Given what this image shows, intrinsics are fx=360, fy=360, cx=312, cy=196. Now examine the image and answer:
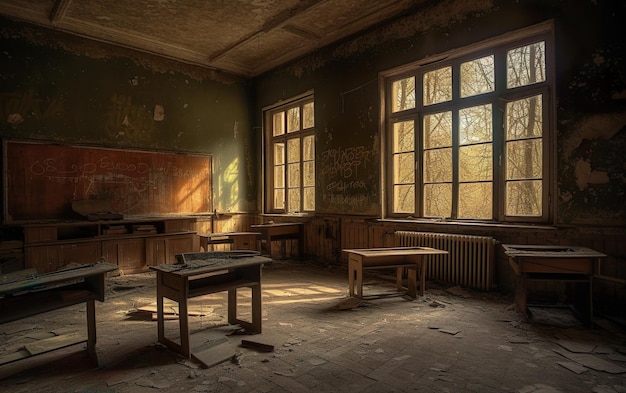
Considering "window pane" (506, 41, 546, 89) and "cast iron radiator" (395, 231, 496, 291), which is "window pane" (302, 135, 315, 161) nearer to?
"cast iron radiator" (395, 231, 496, 291)

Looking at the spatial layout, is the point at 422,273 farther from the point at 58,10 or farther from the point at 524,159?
the point at 58,10

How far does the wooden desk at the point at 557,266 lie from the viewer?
3.34m

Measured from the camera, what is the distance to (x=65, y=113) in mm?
5938

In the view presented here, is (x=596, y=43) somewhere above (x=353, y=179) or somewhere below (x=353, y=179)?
above

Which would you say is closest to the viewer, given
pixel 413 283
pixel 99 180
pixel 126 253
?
pixel 413 283

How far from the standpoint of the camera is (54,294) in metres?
2.85

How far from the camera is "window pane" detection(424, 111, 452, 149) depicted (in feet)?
17.0

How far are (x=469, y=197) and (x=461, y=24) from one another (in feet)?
7.69

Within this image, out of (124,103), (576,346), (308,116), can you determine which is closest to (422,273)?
(576,346)

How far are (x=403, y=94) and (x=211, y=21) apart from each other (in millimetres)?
3362

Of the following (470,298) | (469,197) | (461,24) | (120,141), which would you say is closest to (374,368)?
(470,298)

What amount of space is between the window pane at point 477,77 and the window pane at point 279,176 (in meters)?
4.19

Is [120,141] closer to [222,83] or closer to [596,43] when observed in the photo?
[222,83]

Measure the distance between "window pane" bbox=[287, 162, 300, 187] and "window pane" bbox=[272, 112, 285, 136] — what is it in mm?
871
